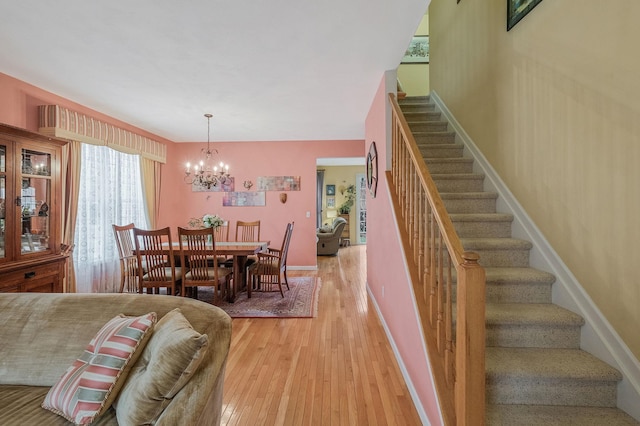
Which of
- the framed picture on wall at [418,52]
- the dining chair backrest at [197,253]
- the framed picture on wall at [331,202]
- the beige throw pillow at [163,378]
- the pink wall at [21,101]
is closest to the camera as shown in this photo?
the beige throw pillow at [163,378]

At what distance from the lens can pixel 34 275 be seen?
8.46 ft

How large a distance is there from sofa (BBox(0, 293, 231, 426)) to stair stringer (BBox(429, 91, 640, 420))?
1993mm

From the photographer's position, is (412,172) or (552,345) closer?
(552,345)

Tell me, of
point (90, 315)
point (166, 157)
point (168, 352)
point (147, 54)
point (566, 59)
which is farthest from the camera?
point (166, 157)

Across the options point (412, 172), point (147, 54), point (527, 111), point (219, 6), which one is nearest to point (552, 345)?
point (412, 172)

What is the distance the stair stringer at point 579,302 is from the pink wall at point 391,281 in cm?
Result: 95

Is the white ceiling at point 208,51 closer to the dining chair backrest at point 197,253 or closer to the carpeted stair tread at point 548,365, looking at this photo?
the dining chair backrest at point 197,253

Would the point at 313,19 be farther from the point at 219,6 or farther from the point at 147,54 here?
the point at 147,54

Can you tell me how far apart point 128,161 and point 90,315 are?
13.4ft

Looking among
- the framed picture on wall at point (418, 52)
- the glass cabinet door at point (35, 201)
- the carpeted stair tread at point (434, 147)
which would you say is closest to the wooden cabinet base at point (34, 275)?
the glass cabinet door at point (35, 201)

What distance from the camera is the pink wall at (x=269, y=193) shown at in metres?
5.88

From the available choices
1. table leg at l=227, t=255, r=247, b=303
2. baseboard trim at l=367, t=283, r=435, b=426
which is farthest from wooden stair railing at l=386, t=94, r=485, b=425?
table leg at l=227, t=255, r=247, b=303

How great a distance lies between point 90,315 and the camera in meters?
1.42

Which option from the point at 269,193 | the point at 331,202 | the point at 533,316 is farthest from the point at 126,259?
the point at 331,202
